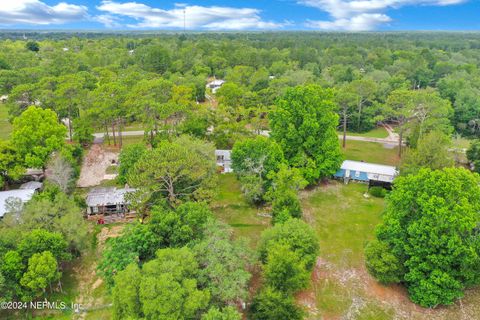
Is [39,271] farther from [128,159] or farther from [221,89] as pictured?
[221,89]

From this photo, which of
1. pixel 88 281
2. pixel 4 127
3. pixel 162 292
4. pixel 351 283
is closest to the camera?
pixel 162 292

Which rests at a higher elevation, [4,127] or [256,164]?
[256,164]

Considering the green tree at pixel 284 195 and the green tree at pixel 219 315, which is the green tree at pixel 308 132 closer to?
the green tree at pixel 284 195

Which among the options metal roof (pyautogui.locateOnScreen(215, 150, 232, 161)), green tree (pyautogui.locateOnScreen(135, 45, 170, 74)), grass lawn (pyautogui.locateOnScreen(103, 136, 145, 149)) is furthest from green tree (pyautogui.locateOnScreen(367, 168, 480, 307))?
green tree (pyautogui.locateOnScreen(135, 45, 170, 74))

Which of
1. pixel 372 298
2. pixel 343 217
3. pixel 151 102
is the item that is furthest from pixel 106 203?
pixel 372 298

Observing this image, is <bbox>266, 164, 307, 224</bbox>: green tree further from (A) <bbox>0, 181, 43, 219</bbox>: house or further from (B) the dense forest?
(A) <bbox>0, 181, 43, 219</bbox>: house

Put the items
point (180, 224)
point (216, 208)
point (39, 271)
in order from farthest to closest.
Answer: point (216, 208) < point (180, 224) < point (39, 271)

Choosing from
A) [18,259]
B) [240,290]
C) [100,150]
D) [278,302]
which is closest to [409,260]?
[278,302]
